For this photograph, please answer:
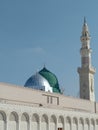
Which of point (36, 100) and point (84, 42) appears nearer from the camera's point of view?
point (36, 100)

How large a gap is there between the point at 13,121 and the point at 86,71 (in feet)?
63.3

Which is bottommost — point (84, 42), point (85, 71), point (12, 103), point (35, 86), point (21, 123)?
point (21, 123)

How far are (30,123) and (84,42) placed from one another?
19.5 meters

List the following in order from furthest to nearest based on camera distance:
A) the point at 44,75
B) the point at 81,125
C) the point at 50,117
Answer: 1. the point at 44,75
2. the point at 81,125
3. the point at 50,117

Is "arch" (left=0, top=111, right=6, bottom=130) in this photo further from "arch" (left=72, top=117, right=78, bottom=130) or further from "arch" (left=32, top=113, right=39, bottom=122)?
"arch" (left=72, top=117, right=78, bottom=130)

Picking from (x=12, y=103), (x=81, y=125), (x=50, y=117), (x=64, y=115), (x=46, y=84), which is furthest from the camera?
(x=46, y=84)

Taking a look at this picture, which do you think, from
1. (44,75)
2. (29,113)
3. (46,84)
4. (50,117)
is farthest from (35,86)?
(29,113)

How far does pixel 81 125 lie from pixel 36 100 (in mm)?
7955

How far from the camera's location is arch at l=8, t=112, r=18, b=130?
2587 cm

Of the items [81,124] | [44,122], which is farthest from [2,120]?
[81,124]

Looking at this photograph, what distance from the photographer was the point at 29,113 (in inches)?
1100

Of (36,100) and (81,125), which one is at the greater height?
(36,100)

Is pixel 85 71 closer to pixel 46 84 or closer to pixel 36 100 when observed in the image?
pixel 46 84

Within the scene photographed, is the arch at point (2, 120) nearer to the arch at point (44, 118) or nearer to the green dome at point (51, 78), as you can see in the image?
the arch at point (44, 118)
